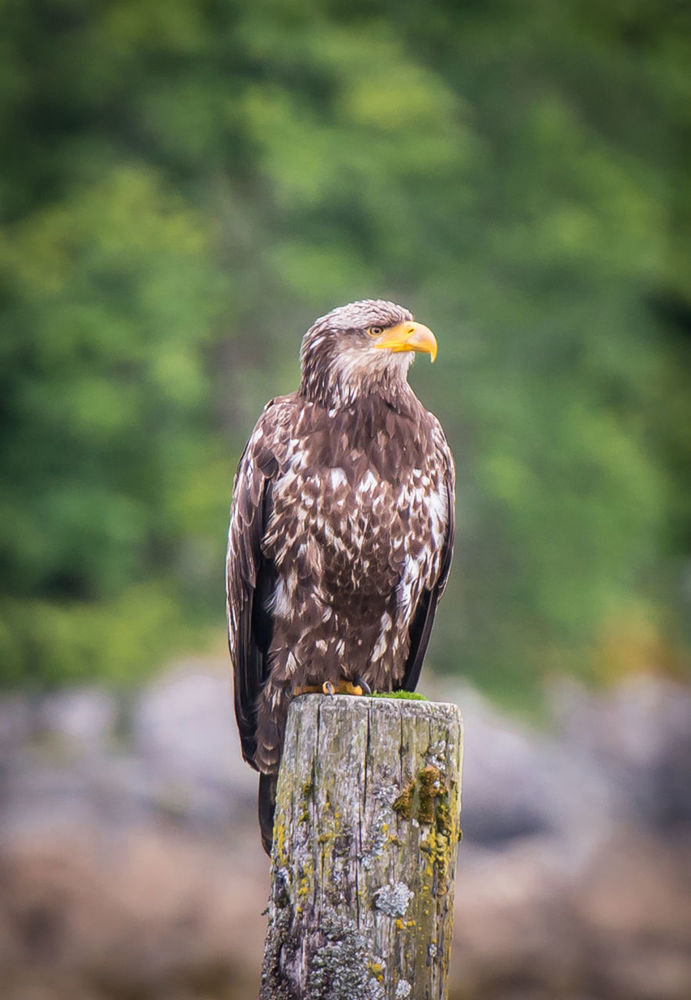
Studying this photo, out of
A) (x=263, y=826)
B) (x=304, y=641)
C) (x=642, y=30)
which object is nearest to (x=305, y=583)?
(x=304, y=641)

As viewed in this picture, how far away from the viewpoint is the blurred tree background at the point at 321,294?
10.3 metres

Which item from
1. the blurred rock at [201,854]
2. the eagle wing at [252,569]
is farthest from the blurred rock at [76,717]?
the eagle wing at [252,569]

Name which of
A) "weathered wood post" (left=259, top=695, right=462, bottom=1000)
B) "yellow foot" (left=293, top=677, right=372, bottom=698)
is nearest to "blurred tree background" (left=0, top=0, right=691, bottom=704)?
"yellow foot" (left=293, top=677, right=372, bottom=698)

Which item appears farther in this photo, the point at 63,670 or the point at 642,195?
the point at 642,195

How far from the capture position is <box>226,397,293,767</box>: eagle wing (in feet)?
12.5

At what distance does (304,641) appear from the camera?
3863 mm

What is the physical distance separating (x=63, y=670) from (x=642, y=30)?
8142mm

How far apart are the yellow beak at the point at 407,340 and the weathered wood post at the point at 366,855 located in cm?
140

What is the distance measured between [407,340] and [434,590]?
812 mm

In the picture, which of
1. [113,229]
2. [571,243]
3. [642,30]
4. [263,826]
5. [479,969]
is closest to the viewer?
[263,826]

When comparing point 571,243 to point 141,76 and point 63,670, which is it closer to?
point 141,76

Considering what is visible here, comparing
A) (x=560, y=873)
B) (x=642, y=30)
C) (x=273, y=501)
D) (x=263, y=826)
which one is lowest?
(x=263, y=826)

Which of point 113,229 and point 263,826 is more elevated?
point 113,229

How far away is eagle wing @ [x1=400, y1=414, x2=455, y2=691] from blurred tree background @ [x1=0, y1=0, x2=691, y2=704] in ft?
20.8
